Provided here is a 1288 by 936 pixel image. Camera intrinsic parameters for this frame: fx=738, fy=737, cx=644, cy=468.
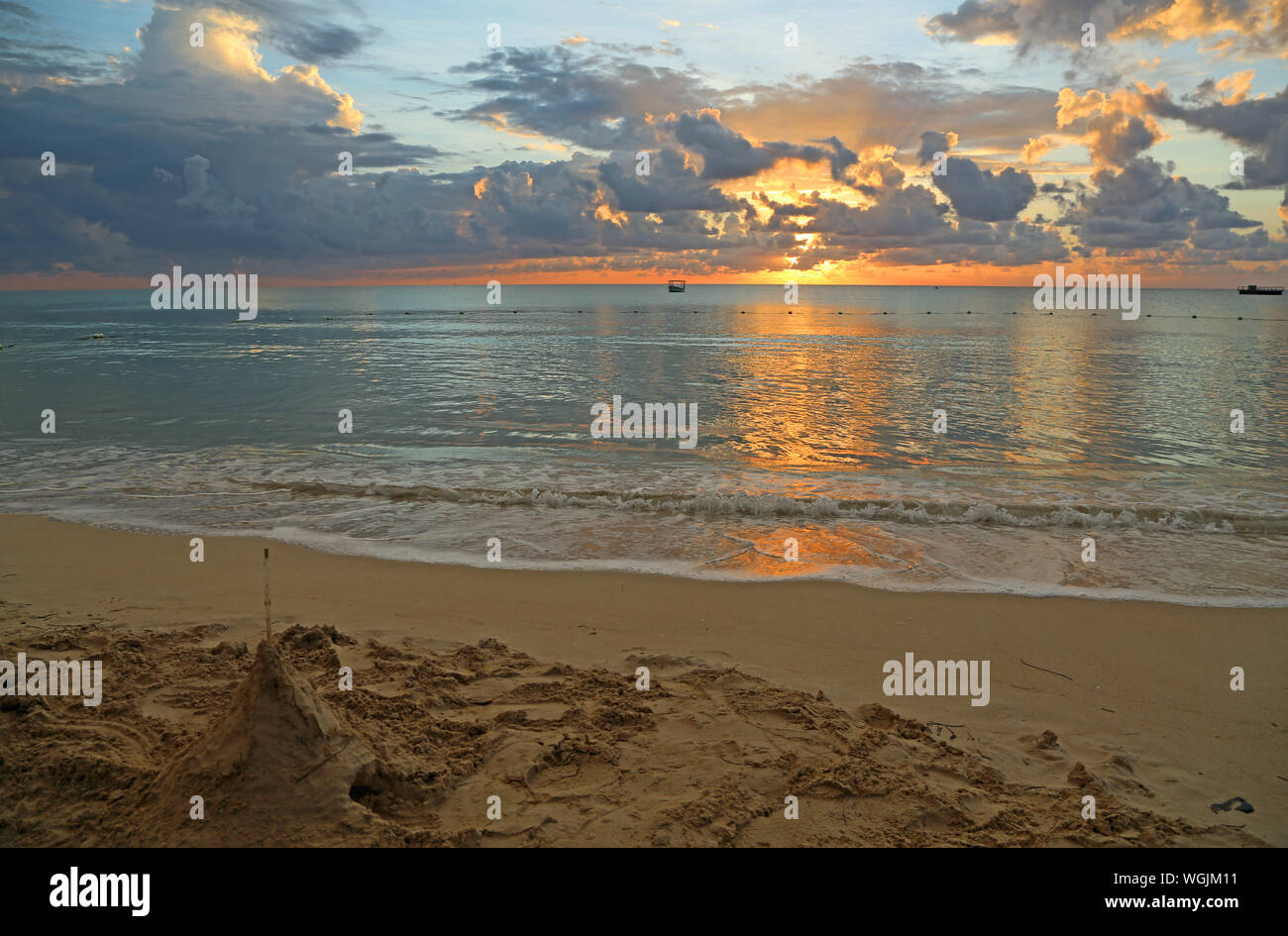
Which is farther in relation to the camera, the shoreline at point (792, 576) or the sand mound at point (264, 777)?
the shoreline at point (792, 576)

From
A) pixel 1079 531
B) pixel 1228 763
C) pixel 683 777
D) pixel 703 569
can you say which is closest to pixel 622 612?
pixel 703 569

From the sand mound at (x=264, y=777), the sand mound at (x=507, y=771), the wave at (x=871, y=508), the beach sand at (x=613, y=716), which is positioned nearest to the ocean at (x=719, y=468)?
the wave at (x=871, y=508)

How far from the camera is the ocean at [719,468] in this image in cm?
943

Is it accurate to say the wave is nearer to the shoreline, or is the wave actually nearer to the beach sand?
the shoreline

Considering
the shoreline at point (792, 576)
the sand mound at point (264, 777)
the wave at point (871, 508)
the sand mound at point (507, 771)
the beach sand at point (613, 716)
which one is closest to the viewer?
the sand mound at point (264, 777)

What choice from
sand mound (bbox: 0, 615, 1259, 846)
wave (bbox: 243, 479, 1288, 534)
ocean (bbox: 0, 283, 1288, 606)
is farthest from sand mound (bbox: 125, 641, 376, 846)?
wave (bbox: 243, 479, 1288, 534)

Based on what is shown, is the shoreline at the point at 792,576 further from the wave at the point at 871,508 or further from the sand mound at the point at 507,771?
the sand mound at the point at 507,771

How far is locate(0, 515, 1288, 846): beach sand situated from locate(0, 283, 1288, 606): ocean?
1130 mm

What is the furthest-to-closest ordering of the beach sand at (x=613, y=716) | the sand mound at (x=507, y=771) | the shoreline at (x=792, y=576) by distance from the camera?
the shoreline at (x=792, y=576) < the beach sand at (x=613, y=716) < the sand mound at (x=507, y=771)

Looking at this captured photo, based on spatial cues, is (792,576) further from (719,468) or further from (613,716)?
(719,468)

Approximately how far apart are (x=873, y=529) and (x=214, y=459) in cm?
1309

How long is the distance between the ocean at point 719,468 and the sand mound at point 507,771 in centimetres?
346

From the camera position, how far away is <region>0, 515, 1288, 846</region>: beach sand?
3.80 m

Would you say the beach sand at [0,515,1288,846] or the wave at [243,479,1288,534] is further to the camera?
the wave at [243,479,1288,534]
